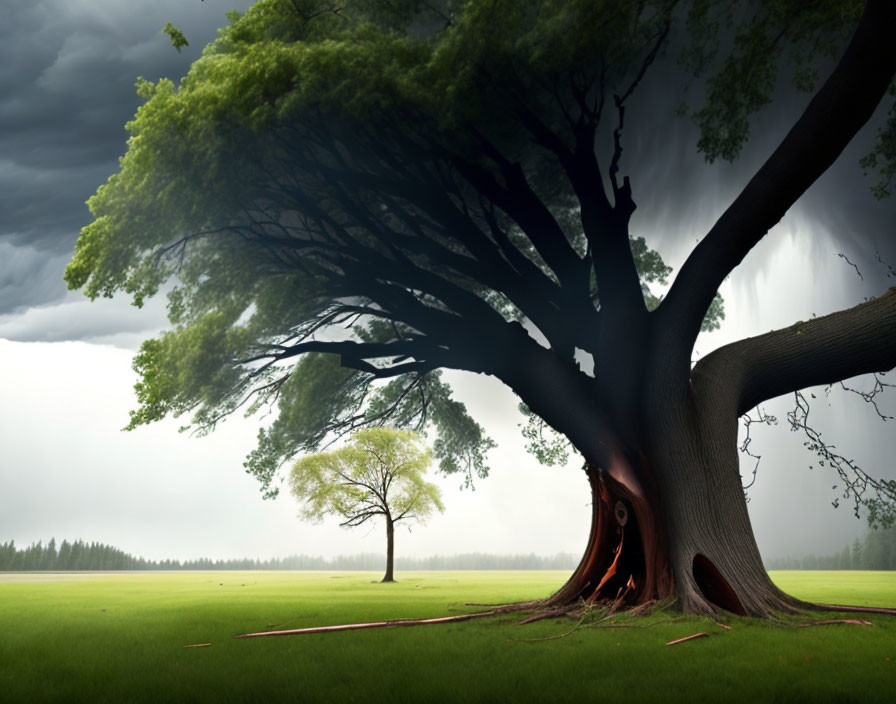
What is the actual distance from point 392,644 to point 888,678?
5.06m

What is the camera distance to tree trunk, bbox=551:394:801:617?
10.5 metres

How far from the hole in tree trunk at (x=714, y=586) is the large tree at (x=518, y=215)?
4 cm

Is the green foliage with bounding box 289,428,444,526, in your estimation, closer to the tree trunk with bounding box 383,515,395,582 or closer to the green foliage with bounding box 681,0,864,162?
the tree trunk with bounding box 383,515,395,582

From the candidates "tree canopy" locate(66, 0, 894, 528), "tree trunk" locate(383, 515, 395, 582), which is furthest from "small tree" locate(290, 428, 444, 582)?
"tree canopy" locate(66, 0, 894, 528)

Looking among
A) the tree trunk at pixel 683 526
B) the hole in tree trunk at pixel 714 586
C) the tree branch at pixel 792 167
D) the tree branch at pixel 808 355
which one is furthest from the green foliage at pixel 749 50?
the hole in tree trunk at pixel 714 586

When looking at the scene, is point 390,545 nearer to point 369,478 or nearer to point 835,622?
point 369,478

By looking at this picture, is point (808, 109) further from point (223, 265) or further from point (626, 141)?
point (223, 265)

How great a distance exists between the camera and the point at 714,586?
10.6 metres

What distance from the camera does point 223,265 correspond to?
13781 millimetres

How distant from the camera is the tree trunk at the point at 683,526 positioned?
1049 centimetres

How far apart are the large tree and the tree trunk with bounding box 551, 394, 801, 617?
4 cm

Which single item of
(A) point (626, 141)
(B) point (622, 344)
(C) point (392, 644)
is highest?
(A) point (626, 141)

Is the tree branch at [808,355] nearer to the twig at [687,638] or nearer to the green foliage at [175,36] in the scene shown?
the twig at [687,638]

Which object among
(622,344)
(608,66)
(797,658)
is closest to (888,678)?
(797,658)
